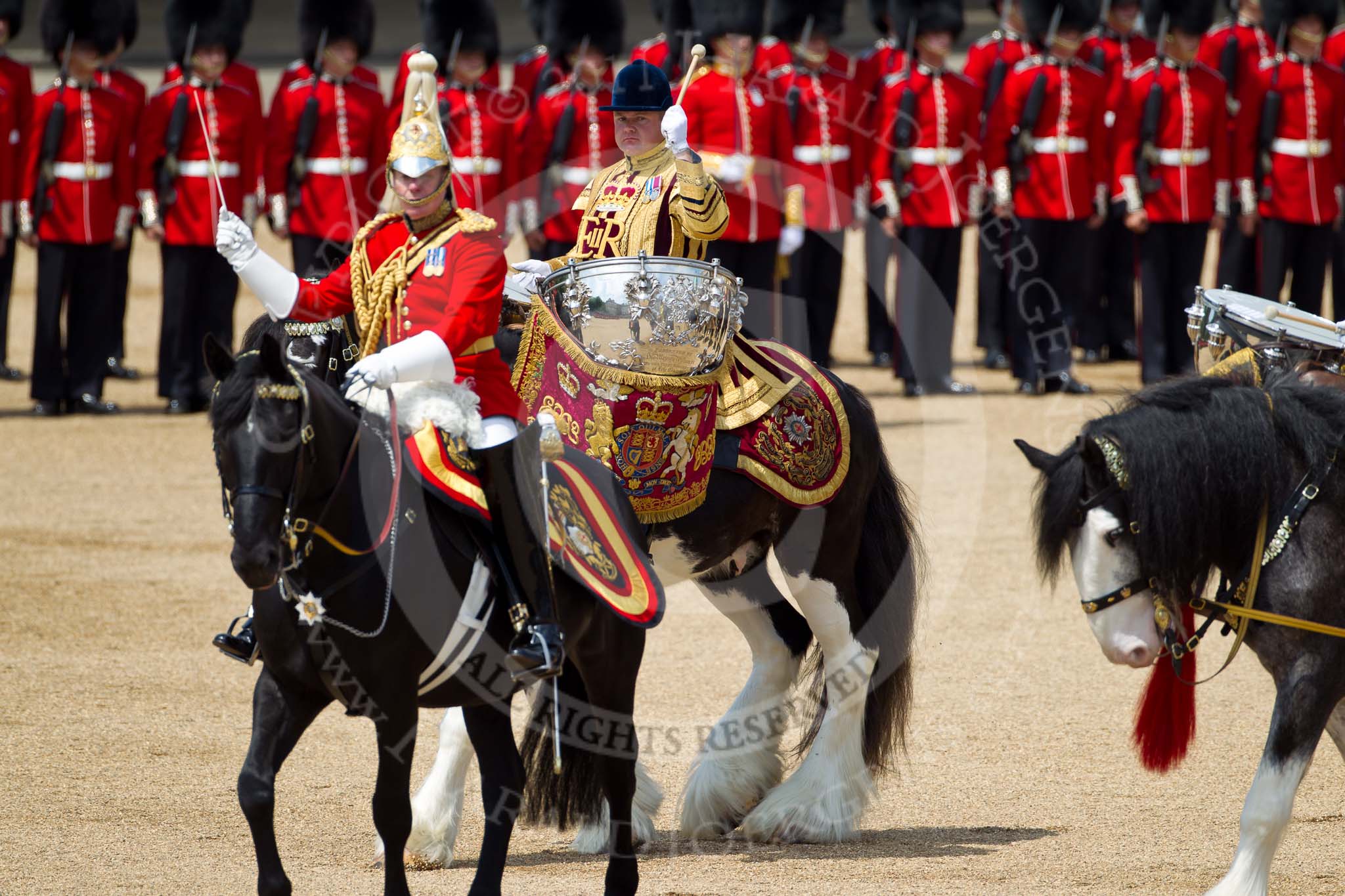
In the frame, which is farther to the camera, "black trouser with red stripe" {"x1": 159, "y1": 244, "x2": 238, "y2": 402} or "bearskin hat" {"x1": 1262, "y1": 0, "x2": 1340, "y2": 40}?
→ "bearskin hat" {"x1": 1262, "y1": 0, "x2": 1340, "y2": 40}

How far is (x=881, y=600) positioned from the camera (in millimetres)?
5039

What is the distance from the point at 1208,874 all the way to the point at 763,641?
1.31 metres

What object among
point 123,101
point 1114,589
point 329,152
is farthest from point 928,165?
point 1114,589

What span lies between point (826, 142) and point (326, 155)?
287 cm

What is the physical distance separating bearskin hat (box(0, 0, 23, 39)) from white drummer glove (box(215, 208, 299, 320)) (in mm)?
7669

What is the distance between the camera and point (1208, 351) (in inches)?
195

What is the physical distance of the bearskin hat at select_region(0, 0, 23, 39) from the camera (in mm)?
10750

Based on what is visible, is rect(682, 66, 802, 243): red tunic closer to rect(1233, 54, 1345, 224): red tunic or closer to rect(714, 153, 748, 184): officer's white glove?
rect(714, 153, 748, 184): officer's white glove

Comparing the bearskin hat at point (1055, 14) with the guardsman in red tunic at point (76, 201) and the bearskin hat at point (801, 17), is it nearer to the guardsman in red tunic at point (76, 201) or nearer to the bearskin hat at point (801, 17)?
the bearskin hat at point (801, 17)

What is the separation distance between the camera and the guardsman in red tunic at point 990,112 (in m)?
11.5

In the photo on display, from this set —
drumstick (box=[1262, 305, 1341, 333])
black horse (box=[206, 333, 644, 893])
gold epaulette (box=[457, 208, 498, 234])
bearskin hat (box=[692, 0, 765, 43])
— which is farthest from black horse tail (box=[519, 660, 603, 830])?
bearskin hat (box=[692, 0, 765, 43])

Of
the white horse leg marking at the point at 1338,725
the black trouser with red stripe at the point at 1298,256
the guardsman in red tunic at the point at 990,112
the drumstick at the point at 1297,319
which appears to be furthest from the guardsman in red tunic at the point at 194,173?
the white horse leg marking at the point at 1338,725

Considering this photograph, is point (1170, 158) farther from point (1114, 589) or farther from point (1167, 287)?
point (1114, 589)

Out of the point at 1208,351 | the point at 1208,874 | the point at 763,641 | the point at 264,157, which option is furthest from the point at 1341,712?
the point at 264,157
